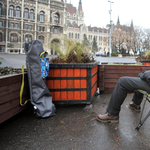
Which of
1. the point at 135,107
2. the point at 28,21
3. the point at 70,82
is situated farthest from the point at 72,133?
the point at 28,21

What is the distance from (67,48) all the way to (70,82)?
776 millimetres

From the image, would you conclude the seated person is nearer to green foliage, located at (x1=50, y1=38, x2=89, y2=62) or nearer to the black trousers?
the black trousers

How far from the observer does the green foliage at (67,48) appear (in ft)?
10.8

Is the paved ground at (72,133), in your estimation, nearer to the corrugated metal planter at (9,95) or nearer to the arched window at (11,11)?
the corrugated metal planter at (9,95)

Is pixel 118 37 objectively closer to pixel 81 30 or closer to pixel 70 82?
pixel 81 30

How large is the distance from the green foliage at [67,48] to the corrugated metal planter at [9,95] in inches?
43.6

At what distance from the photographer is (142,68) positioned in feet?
14.2

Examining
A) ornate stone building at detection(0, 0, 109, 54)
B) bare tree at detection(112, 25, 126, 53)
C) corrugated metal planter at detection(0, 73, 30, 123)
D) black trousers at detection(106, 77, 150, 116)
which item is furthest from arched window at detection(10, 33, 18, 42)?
black trousers at detection(106, 77, 150, 116)

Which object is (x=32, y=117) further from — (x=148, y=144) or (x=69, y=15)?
(x=69, y=15)

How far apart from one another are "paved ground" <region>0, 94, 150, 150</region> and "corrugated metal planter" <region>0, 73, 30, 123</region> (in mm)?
253

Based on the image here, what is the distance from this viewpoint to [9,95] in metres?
2.23

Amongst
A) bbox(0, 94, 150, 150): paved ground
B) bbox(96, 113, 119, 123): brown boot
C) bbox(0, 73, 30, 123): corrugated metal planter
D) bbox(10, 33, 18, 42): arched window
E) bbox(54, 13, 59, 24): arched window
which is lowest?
bbox(0, 94, 150, 150): paved ground

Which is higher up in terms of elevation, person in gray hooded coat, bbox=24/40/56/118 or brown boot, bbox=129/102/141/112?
person in gray hooded coat, bbox=24/40/56/118

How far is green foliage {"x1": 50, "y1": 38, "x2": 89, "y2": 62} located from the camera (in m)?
3.28
